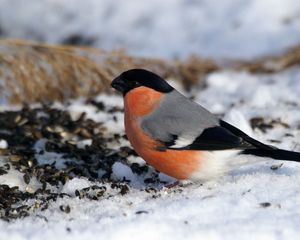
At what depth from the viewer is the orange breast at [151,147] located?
3.46 meters

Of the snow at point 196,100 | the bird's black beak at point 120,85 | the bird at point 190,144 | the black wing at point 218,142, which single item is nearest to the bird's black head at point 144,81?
the bird's black beak at point 120,85

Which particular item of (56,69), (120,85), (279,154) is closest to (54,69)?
(56,69)

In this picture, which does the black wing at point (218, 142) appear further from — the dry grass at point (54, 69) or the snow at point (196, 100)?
the dry grass at point (54, 69)

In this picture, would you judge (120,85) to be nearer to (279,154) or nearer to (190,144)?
(190,144)

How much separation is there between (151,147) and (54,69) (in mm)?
2349

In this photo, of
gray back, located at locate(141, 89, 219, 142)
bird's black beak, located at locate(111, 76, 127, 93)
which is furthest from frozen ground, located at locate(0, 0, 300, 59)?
gray back, located at locate(141, 89, 219, 142)

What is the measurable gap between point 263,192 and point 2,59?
289 centimetres

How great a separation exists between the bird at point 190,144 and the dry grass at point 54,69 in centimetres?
213

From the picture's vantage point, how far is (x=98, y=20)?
22.7ft

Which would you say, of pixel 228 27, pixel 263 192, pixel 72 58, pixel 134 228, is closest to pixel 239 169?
pixel 263 192

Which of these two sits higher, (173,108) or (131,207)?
(173,108)

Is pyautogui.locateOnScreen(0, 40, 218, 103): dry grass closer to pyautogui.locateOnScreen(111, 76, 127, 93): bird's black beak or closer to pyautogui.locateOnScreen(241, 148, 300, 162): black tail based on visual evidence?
pyautogui.locateOnScreen(111, 76, 127, 93): bird's black beak

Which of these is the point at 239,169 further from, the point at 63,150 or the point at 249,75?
the point at 249,75

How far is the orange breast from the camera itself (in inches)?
136
